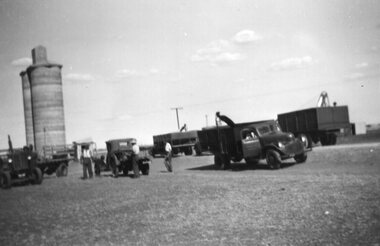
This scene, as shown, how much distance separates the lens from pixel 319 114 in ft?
71.8

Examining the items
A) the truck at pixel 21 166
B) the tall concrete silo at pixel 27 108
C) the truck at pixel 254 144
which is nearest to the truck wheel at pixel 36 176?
the truck at pixel 21 166

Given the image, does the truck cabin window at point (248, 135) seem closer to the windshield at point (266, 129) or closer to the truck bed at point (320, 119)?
the windshield at point (266, 129)

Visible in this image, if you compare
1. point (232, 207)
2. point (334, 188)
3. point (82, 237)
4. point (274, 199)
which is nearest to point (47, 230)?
point (82, 237)

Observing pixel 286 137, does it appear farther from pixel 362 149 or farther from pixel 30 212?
pixel 30 212

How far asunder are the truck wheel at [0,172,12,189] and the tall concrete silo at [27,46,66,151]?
925 inches

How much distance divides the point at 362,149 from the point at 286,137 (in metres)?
3.54

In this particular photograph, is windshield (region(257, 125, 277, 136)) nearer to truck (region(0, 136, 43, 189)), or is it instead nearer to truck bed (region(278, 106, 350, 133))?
truck bed (region(278, 106, 350, 133))

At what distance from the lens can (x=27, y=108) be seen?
143ft

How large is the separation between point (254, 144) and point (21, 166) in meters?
10.9

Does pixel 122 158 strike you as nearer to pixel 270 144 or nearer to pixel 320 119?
pixel 270 144

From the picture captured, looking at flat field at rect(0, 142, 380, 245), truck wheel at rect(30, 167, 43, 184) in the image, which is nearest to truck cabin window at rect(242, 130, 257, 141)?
flat field at rect(0, 142, 380, 245)

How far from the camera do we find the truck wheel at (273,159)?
45.8 feet

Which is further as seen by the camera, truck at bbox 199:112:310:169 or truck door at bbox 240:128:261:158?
truck door at bbox 240:128:261:158

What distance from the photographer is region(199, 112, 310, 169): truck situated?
46.8ft
